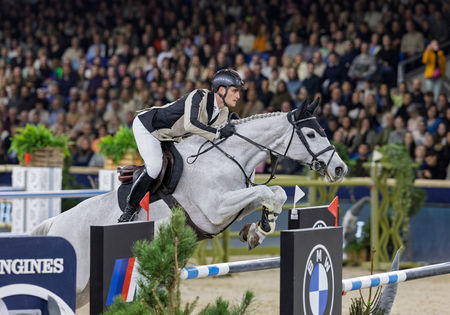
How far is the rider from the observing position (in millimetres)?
5738

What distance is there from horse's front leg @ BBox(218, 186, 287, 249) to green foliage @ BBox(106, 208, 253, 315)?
2.57 metres

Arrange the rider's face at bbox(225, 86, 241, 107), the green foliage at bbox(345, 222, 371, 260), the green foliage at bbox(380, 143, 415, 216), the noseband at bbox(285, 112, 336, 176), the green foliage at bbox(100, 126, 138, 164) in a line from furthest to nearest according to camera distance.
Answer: the green foliage at bbox(345, 222, 371, 260), the green foliage at bbox(380, 143, 415, 216), the green foliage at bbox(100, 126, 138, 164), the noseband at bbox(285, 112, 336, 176), the rider's face at bbox(225, 86, 241, 107)

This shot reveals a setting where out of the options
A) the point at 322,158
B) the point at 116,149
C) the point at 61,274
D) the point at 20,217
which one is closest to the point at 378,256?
the point at 116,149

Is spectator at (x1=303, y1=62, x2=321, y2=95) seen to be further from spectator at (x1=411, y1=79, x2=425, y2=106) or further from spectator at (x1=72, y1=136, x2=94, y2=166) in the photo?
spectator at (x1=72, y1=136, x2=94, y2=166)

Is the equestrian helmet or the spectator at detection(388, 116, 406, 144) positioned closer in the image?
the equestrian helmet

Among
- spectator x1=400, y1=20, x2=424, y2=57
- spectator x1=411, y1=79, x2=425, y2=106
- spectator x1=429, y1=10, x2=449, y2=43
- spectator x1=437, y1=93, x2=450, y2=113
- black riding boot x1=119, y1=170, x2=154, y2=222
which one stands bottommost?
black riding boot x1=119, y1=170, x2=154, y2=222

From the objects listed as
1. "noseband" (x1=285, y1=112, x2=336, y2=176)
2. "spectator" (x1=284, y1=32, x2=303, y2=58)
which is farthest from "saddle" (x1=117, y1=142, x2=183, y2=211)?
"spectator" (x1=284, y1=32, x2=303, y2=58)

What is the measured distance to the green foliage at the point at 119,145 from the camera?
30.0 feet

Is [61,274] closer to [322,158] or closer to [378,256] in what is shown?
[322,158]

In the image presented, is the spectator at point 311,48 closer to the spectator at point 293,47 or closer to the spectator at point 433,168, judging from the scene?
the spectator at point 293,47

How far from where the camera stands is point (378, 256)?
10805 mm

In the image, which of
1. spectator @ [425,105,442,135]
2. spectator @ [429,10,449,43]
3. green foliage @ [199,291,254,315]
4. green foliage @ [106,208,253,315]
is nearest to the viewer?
green foliage @ [106,208,253,315]

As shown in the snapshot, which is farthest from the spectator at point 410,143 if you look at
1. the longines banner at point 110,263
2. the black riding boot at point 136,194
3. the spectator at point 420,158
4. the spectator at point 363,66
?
the longines banner at point 110,263

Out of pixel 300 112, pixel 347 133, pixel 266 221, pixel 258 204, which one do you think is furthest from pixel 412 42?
pixel 266 221
